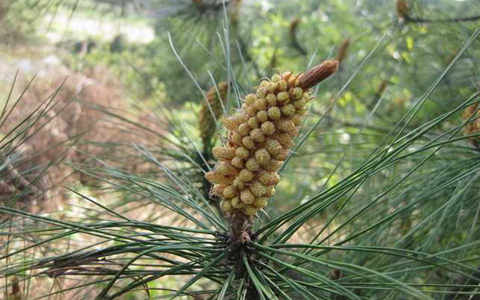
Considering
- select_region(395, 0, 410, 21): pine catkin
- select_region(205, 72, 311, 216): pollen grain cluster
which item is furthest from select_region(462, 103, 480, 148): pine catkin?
select_region(395, 0, 410, 21): pine catkin

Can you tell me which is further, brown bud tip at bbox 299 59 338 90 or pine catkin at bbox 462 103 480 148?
pine catkin at bbox 462 103 480 148

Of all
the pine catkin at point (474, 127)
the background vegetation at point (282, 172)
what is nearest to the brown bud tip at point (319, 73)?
the background vegetation at point (282, 172)

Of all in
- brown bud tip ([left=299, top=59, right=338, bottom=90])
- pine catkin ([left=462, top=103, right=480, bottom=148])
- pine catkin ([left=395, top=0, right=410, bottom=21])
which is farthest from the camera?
pine catkin ([left=395, top=0, right=410, bottom=21])

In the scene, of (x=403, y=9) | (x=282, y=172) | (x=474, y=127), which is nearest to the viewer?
(x=282, y=172)

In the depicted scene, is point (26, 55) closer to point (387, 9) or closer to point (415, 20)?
point (387, 9)

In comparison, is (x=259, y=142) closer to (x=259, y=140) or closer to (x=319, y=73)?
(x=259, y=140)

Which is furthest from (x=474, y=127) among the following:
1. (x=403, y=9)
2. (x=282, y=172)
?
(x=403, y=9)

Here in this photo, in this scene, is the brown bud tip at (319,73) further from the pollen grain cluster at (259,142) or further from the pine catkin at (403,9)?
the pine catkin at (403,9)

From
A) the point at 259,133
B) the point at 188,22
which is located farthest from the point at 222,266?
the point at 188,22

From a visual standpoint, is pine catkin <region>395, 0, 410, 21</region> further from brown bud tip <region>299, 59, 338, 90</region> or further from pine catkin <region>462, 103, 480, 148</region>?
brown bud tip <region>299, 59, 338, 90</region>
